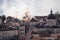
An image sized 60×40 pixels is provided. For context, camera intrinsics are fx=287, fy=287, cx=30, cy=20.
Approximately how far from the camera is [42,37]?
14906mm

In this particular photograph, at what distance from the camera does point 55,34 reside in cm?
1602

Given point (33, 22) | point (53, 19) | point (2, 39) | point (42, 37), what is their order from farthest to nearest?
point (33, 22) → point (53, 19) → point (2, 39) → point (42, 37)

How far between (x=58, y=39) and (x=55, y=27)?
275 centimetres

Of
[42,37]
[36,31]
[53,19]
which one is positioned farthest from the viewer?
[53,19]

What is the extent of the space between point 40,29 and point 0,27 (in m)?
2.55

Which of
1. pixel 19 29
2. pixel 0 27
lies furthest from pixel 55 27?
pixel 0 27

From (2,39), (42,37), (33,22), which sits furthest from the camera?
(33,22)

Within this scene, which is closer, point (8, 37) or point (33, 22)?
point (8, 37)

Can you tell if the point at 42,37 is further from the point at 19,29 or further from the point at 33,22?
the point at 33,22

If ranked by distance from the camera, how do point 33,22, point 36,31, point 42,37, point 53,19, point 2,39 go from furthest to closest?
point 33,22, point 53,19, point 36,31, point 2,39, point 42,37

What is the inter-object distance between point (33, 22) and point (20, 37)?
239 inches

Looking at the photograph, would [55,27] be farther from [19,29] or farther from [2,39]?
[2,39]

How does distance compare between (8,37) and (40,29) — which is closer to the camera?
(8,37)

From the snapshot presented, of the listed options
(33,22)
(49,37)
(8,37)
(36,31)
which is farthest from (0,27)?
(33,22)
